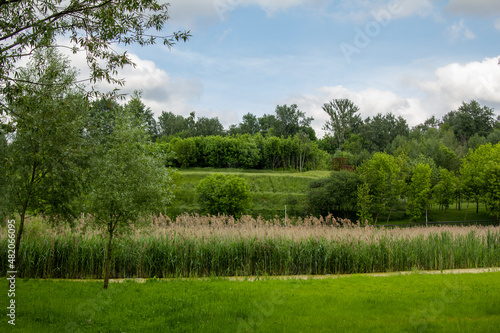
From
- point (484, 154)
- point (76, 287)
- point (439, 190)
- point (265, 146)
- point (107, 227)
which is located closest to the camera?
point (76, 287)

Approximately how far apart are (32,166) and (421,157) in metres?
50.3

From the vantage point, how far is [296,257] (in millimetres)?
13555

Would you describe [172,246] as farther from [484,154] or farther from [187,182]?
[484,154]

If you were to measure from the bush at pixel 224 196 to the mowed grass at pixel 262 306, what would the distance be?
28920 mm

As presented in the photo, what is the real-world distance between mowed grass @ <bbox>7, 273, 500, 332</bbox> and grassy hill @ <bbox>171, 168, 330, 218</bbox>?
2977 centimetres

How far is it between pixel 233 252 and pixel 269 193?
3564cm

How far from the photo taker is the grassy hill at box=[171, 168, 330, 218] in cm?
4350

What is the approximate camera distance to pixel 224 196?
39344 millimetres

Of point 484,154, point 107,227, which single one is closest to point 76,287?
point 107,227

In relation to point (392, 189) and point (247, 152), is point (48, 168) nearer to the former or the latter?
point (392, 189)

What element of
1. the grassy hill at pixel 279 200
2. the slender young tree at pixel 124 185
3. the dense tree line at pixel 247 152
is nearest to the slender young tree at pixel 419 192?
the grassy hill at pixel 279 200

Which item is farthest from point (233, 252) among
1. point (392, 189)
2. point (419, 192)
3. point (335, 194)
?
point (419, 192)

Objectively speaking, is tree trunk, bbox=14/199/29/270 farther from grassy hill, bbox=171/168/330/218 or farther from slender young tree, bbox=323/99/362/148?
slender young tree, bbox=323/99/362/148

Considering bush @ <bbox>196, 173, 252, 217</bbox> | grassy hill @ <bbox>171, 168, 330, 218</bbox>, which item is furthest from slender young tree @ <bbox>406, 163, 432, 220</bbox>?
bush @ <bbox>196, 173, 252, 217</bbox>
